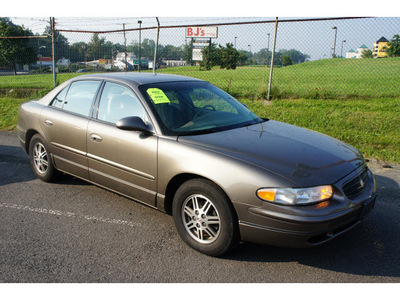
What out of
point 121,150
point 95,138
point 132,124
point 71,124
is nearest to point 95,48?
point 71,124

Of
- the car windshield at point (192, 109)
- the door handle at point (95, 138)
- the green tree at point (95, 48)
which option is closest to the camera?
the car windshield at point (192, 109)

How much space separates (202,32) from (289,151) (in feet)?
23.9

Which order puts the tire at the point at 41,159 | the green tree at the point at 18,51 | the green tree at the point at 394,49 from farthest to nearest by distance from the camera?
1. the green tree at the point at 18,51
2. the green tree at the point at 394,49
3. the tire at the point at 41,159

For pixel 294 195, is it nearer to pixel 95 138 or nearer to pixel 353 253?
pixel 353 253

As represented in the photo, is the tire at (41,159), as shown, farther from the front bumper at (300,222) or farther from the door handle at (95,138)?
the front bumper at (300,222)

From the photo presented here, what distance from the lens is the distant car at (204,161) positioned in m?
2.69

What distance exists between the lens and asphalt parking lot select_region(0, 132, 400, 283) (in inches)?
107

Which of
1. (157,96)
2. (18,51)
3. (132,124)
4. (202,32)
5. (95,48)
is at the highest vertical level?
(18,51)

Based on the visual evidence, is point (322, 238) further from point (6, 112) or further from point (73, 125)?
point (6, 112)

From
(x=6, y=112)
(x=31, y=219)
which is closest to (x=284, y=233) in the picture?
(x=31, y=219)

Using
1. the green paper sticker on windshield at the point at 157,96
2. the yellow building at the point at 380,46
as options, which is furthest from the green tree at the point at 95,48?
the green paper sticker on windshield at the point at 157,96

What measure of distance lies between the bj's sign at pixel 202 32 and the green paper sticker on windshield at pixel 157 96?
6.14 m

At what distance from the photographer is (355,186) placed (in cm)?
301

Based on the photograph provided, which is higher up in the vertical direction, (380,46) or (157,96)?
(380,46)
